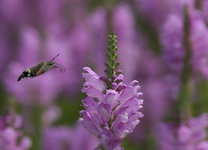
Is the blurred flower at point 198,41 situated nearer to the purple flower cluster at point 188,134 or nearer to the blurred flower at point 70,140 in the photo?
the purple flower cluster at point 188,134

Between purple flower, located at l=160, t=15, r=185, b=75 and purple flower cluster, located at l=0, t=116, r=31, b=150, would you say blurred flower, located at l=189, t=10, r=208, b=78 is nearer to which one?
purple flower, located at l=160, t=15, r=185, b=75

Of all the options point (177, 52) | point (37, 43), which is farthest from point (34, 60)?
point (177, 52)

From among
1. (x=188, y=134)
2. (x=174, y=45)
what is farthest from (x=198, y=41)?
(x=188, y=134)

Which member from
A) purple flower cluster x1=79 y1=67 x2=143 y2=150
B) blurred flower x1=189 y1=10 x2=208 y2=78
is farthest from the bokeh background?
purple flower cluster x1=79 y1=67 x2=143 y2=150

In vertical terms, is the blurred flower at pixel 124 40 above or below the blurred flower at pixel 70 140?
above

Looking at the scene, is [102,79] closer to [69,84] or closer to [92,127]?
[92,127]

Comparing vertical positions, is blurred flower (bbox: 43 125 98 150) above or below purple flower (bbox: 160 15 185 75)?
below

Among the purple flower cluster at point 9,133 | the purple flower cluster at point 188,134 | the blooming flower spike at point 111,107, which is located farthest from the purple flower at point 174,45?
the blooming flower spike at point 111,107
